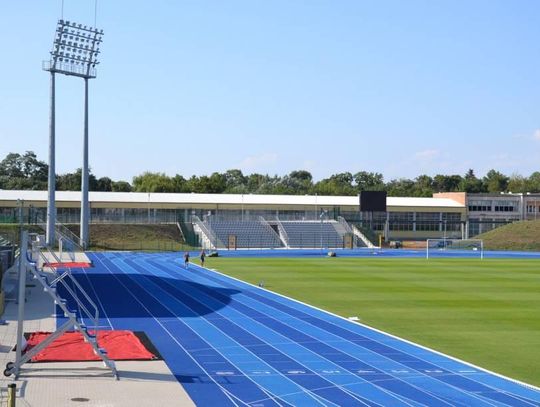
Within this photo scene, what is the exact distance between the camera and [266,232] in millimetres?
83062

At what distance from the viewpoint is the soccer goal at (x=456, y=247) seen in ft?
243

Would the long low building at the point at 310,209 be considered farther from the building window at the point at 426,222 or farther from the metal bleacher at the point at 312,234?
the metal bleacher at the point at 312,234

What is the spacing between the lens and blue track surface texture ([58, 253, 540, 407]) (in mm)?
16203

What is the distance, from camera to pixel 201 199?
90000 millimetres

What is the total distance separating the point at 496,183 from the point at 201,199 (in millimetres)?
77586

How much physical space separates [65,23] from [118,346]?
147 feet

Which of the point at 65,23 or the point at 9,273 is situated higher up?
the point at 65,23

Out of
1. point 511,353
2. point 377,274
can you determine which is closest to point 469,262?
point 377,274

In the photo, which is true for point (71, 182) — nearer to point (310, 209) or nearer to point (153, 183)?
point (153, 183)

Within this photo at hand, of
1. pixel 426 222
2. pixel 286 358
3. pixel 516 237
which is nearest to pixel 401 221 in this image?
pixel 426 222

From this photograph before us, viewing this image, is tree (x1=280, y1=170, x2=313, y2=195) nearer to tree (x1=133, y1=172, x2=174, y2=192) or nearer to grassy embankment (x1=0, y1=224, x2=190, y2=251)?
tree (x1=133, y1=172, x2=174, y2=192)

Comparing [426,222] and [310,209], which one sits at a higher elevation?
[310,209]

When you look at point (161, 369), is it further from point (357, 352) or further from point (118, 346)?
point (357, 352)

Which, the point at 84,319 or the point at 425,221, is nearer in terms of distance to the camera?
the point at 84,319
